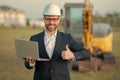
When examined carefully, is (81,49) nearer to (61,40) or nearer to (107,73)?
(61,40)

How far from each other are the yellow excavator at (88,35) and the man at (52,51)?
868cm

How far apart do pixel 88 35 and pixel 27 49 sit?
10263 mm

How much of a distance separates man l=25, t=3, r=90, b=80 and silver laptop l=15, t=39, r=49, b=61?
0.18ft

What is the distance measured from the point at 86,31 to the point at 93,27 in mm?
1438

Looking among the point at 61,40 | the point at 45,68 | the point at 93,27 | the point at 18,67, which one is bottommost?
the point at 18,67

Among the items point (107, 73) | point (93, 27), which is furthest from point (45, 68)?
point (93, 27)

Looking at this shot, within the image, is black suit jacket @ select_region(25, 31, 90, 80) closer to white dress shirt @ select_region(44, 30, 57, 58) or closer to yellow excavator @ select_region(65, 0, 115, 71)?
white dress shirt @ select_region(44, 30, 57, 58)

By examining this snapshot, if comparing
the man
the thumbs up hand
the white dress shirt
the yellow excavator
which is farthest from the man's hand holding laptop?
the yellow excavator

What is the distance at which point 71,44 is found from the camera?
3920 mm

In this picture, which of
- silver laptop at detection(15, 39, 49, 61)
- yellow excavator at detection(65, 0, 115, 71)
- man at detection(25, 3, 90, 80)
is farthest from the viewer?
yellow excavator at detection(65, 0, 115, 71)

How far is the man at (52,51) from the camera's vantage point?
3.77 metres

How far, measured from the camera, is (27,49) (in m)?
3.73

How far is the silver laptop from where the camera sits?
3.66 m

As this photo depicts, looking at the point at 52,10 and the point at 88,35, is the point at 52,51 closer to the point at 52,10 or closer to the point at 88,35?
the point at 52,10
